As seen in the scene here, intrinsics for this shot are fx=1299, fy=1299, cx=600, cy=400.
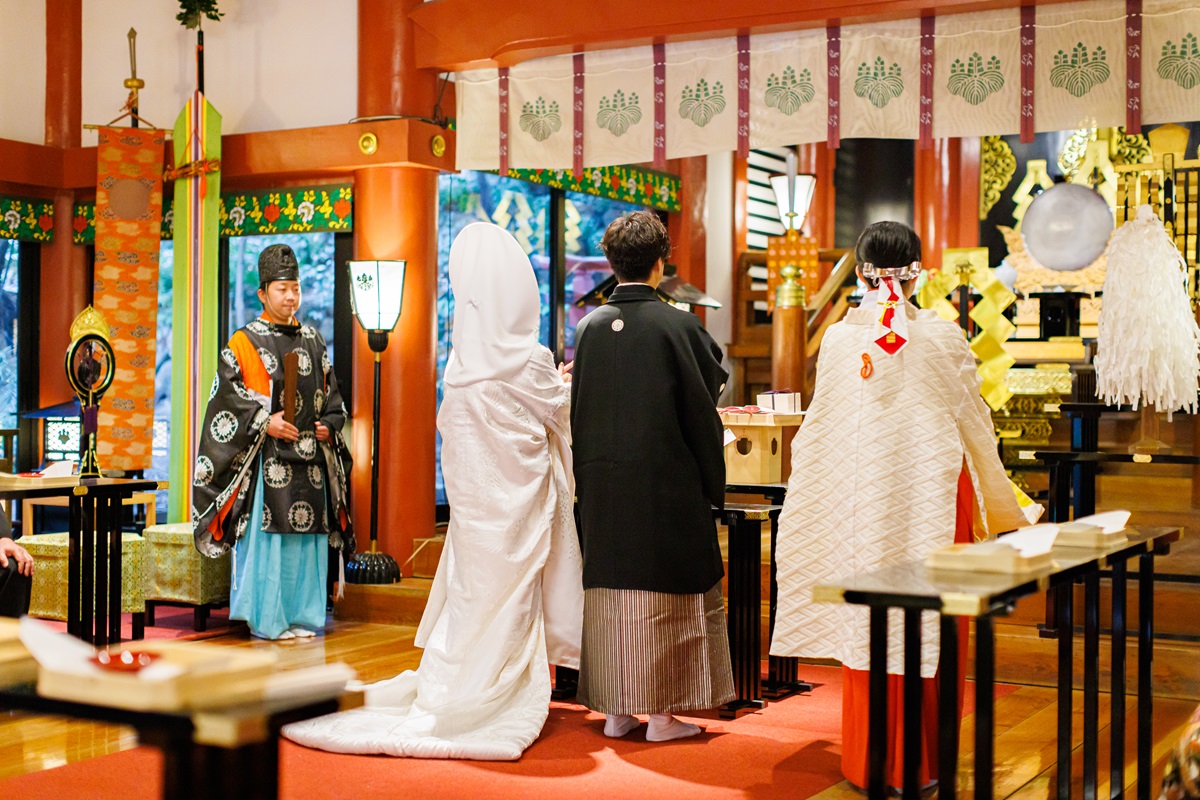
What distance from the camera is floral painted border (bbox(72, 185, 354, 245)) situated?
702 cm

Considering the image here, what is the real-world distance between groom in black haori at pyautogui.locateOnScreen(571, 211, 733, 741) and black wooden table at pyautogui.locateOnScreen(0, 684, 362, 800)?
7.46ft

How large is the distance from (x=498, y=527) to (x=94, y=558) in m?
2.03

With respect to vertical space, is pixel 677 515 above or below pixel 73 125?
below

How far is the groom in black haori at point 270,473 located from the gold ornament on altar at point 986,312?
3521 mm

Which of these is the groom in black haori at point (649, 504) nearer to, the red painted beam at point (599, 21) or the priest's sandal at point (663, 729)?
the priest's sandal at point (663, 729)

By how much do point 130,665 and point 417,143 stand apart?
5199mm

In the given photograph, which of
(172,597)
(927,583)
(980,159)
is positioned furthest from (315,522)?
(980,159)

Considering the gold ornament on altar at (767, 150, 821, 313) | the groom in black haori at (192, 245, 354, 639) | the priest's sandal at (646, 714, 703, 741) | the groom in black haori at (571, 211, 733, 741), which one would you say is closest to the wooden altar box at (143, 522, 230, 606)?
the groom in black haori at (192, 245, 354, 639)

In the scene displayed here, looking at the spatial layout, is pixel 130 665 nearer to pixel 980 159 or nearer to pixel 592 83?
pixel 592 83

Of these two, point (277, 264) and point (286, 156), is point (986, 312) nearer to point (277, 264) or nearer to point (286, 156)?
point (277, 264)

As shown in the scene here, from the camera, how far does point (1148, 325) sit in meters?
5.24

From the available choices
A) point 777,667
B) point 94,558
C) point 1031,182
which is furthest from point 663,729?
point 1031,182

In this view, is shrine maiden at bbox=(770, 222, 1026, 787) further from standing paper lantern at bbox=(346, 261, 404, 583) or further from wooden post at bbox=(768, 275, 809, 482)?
wooden post at bbox=(768, 275, 809, 482)

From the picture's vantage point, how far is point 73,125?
25.9ft
